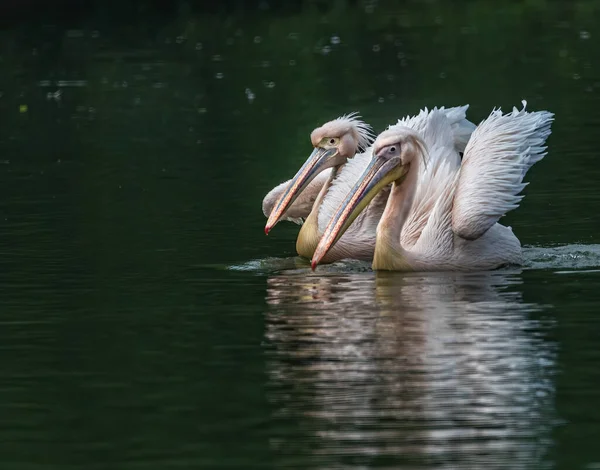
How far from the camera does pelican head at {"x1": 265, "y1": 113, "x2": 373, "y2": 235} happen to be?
12055 mm

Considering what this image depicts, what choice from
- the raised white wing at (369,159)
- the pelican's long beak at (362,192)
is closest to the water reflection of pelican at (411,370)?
the pelican's long beak at (362,192)

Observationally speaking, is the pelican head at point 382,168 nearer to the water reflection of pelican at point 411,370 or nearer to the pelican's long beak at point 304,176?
the water reflection of pelican at point 411,370

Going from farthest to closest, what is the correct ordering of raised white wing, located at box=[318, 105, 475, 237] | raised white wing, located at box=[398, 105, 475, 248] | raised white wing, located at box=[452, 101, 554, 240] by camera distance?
raised white wing, located at box=[318, 105, 475, 237], raised white wing, located at box=[398, 105, 475, 248], raised white wing, located at box=[452, 101, 554, 240]

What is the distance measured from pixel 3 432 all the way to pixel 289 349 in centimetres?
181

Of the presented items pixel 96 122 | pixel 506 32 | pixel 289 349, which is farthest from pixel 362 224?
pixel 506 32

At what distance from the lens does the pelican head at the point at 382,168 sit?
1063 centimetres

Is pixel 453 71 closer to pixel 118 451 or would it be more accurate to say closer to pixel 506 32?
pixel 506 32

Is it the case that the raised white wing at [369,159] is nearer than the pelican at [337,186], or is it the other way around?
the pelican at [337,186]

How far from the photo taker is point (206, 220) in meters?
12.8

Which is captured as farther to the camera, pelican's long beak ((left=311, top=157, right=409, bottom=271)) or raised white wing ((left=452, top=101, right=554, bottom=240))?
pelican's long beak ((left=311, top=157, right=409, bottom=271))

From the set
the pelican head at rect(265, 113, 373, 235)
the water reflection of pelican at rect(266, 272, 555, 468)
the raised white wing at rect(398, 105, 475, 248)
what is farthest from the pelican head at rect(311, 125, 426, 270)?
the pelican head at rect(265, 113, 373, 235)

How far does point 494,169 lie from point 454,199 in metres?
0.31

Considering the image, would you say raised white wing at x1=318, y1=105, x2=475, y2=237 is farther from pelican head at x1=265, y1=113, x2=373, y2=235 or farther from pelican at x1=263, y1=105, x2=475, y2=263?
pelican head at x1=265, y1=113, x2=373, y2=235

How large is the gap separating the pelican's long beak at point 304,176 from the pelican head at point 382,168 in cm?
107
